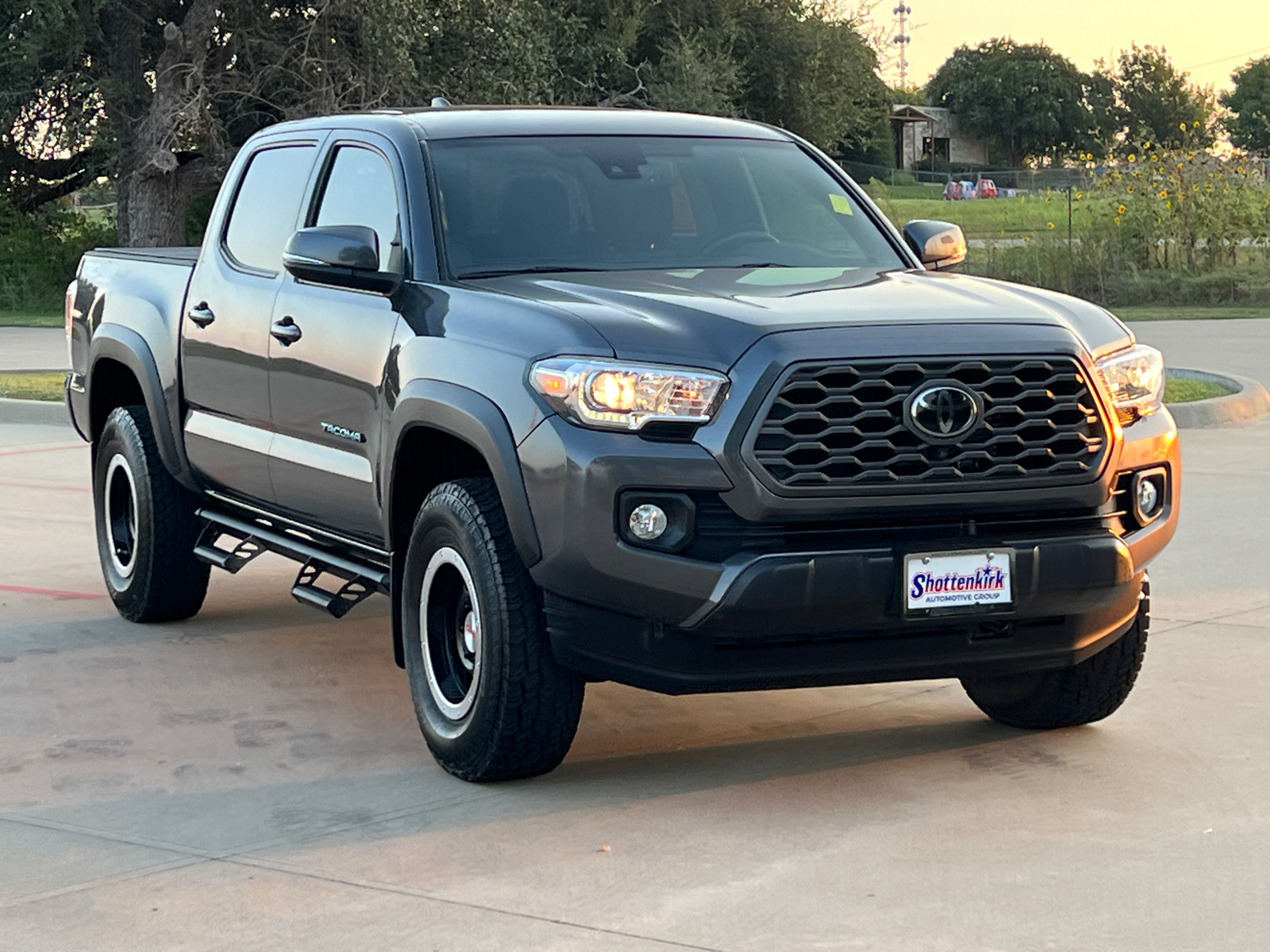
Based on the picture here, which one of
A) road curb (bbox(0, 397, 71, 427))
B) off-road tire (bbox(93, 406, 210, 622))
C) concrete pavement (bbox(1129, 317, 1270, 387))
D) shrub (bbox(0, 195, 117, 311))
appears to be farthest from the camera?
shrub (bbox(0, 195, 117, 311))

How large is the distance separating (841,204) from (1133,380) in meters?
1.67

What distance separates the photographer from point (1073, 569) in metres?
5.10

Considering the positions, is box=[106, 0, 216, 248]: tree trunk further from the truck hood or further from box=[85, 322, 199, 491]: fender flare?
the truck hood

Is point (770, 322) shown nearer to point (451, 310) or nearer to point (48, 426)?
point (451, 310)

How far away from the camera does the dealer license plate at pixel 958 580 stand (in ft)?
16.2

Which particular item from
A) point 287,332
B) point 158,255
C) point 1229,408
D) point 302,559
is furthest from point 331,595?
point 1229,408

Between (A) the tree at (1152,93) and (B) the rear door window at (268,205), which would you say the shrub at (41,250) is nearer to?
(B) the rear door window at (268,205)

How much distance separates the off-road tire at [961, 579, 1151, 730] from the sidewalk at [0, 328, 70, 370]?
15.1 meters

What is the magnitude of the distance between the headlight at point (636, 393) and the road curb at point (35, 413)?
11.5 meters

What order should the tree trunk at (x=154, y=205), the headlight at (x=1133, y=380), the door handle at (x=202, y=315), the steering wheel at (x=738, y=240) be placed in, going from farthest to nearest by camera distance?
the tree trunk at (x=154, y=205), the door handle at (x=202, y=315), the steering wheel at (x=738, y=240), the headlight at (x=1133, y=380)

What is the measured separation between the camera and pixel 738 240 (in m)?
6.36

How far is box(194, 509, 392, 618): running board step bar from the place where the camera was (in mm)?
6395

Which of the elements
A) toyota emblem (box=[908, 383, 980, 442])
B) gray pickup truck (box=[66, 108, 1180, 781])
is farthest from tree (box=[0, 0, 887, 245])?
toyota emblem (box=[908, 383, 980, 442])

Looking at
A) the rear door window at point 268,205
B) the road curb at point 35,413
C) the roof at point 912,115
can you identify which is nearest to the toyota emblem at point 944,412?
the rear door window at point 268,205
